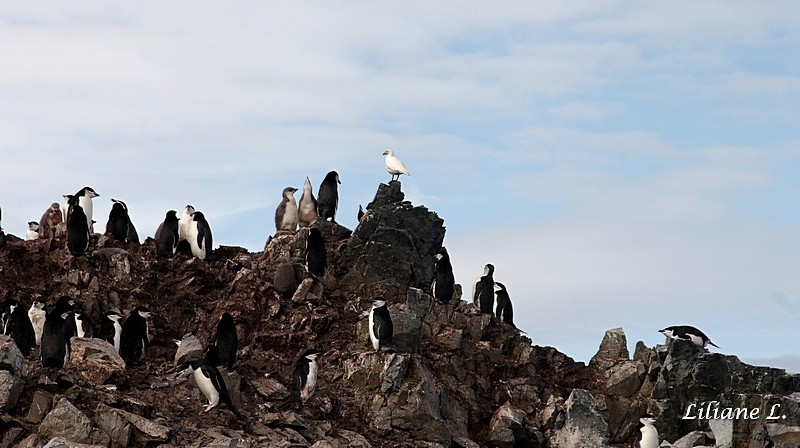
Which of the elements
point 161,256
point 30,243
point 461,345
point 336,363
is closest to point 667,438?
point 461,345

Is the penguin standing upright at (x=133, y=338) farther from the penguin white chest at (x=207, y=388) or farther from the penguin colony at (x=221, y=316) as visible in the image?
the penguin white chest at (x=207, y=388)

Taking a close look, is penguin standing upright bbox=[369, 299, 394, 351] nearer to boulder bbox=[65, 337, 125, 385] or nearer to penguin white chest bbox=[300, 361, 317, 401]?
penguin white chest bbox=[300, 361, 317, 401]

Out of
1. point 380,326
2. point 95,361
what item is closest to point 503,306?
point 380,326

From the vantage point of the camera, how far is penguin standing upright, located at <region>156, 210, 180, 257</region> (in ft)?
98.2

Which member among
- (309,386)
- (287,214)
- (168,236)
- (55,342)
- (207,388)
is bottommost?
(207,388)

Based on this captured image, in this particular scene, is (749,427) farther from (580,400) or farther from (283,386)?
(283,386)

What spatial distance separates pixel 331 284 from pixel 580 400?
6440 millimetres

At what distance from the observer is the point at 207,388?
78.0 ft

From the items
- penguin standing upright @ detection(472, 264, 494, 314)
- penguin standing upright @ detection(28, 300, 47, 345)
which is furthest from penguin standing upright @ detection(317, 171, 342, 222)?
penguin standing upright @ detection(28, 300, 47, 345)

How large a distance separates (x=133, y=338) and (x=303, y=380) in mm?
3949

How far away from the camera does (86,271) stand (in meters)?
28.7

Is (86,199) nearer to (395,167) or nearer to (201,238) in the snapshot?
(201,238)

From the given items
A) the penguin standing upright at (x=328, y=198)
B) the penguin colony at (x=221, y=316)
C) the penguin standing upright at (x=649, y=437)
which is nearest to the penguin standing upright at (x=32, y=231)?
the penguin colony at (x=221, y=316)

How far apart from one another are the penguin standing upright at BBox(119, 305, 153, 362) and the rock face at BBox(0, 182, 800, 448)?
1.11 feet
